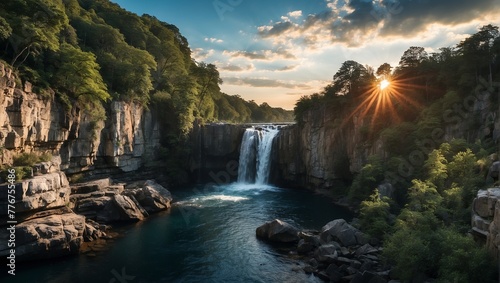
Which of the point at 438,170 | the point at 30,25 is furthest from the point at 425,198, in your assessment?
the point at 30,25

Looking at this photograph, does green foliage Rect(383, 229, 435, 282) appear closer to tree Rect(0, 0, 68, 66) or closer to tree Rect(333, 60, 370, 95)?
tree Rect(333, 60, 370, 95)

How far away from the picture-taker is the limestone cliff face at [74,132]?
24.8 metres

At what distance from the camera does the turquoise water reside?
19250 mm

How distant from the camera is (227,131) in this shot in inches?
2149

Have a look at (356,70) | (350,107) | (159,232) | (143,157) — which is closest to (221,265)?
(159,232)

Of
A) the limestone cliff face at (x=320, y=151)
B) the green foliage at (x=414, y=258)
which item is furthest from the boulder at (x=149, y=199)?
the green foliage at (x=414, y=258)

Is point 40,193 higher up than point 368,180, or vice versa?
point 40,193

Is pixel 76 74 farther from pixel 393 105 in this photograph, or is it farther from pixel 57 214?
pixel 393 105

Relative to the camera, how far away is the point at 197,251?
76.7 ft

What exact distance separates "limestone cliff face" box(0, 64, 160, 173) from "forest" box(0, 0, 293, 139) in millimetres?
1371

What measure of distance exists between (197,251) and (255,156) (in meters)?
30.0

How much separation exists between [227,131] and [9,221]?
36.9m

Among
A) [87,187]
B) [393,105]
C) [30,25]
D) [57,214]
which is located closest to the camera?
[57,214]

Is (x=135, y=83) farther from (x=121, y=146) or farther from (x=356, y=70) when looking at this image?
(x=356, y=70)
